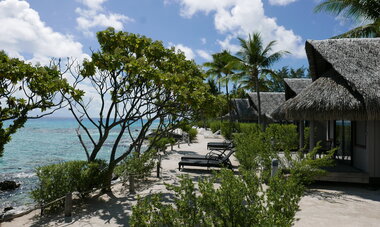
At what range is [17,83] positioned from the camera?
16.3ft

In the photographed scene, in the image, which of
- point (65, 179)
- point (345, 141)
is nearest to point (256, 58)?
point (345, 141)

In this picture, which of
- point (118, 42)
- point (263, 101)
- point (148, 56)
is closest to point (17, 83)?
point (118, 42)

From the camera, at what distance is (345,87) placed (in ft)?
28.0

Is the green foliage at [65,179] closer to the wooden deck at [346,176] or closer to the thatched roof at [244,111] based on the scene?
the wooden deck at [346,176]

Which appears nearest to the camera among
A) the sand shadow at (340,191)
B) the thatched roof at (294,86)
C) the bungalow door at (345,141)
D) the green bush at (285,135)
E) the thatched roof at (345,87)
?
the sand shadow at (340,191)

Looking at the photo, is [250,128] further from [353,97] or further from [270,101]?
[353,97]

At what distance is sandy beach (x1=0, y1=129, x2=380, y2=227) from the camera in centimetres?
530

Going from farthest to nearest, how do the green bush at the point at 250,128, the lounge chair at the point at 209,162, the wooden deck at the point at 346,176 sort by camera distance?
1. the green bush at the point at 250,128
2. the lounge chair at the point at 209,162
3. the wooden deck at the point at 346,176

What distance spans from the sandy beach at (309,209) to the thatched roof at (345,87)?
7.14ft

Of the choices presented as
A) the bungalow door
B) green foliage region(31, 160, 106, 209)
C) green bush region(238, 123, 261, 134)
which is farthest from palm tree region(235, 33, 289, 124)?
green foliage region(31, 160, 106, 209)

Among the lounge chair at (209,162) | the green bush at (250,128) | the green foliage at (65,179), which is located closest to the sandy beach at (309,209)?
the green foliage at (65,179)

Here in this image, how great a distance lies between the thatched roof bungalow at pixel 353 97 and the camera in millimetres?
7832

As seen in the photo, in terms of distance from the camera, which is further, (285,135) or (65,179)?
(285,135)

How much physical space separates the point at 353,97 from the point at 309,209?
3984 mm
